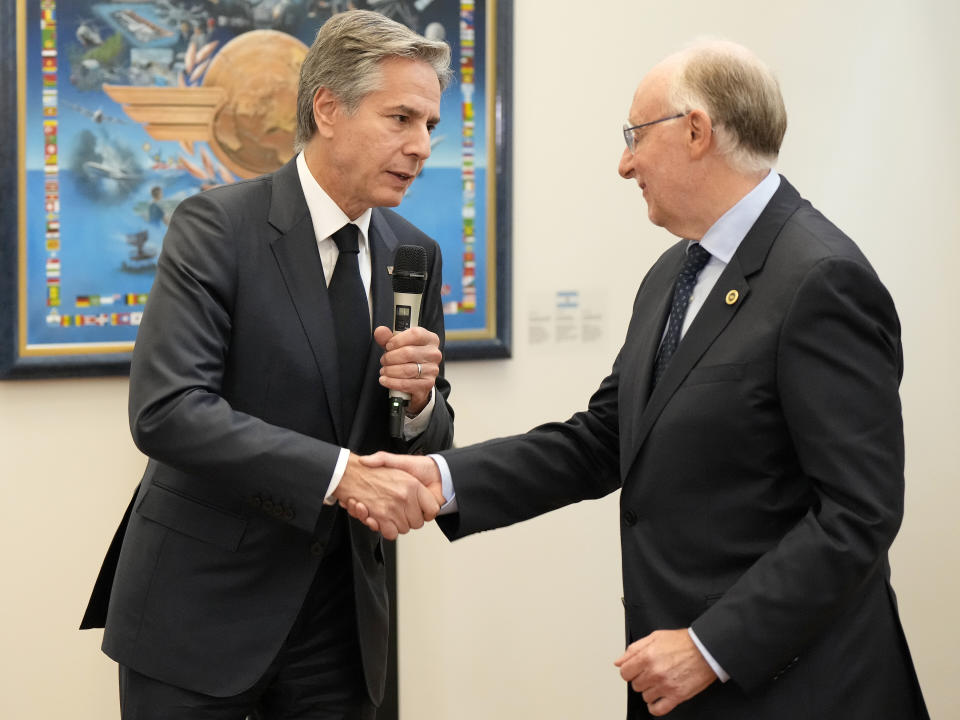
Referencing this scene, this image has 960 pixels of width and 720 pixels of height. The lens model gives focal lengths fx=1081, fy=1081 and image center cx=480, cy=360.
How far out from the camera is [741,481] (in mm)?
1737

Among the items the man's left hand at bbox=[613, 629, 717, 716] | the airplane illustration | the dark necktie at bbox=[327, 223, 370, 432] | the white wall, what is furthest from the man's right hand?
the airplane illustration

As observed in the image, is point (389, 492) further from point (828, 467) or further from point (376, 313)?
point (828, 467)

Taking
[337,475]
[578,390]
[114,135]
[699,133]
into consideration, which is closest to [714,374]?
[699,133]

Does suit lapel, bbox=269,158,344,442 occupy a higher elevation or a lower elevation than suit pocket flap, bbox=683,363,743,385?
higher

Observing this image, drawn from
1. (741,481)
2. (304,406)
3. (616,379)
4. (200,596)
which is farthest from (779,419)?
(200,596)

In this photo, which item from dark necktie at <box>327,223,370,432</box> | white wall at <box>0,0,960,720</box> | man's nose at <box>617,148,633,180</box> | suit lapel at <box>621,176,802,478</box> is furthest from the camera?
white wall at <box>0,0,960,720</box>

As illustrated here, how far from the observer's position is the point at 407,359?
2.04 meters

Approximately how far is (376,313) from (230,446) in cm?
41

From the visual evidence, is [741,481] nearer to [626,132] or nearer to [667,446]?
[667,446]

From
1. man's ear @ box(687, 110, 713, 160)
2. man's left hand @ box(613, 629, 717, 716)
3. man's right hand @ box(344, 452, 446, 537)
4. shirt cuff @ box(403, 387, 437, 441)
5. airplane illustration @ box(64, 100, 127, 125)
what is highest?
airplane illustration @ box(64, 100, 127, 125)

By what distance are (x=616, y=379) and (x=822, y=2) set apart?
195 cm

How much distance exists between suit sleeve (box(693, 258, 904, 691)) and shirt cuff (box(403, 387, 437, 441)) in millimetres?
794

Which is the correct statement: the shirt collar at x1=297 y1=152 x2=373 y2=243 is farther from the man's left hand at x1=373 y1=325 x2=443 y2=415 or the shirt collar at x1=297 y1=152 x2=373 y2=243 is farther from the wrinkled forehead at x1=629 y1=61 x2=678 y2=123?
the wrinkled forehead at x1=629 y1=61 x2=678 y2=123

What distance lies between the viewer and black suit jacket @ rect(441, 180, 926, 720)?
A: 64.1 inches
